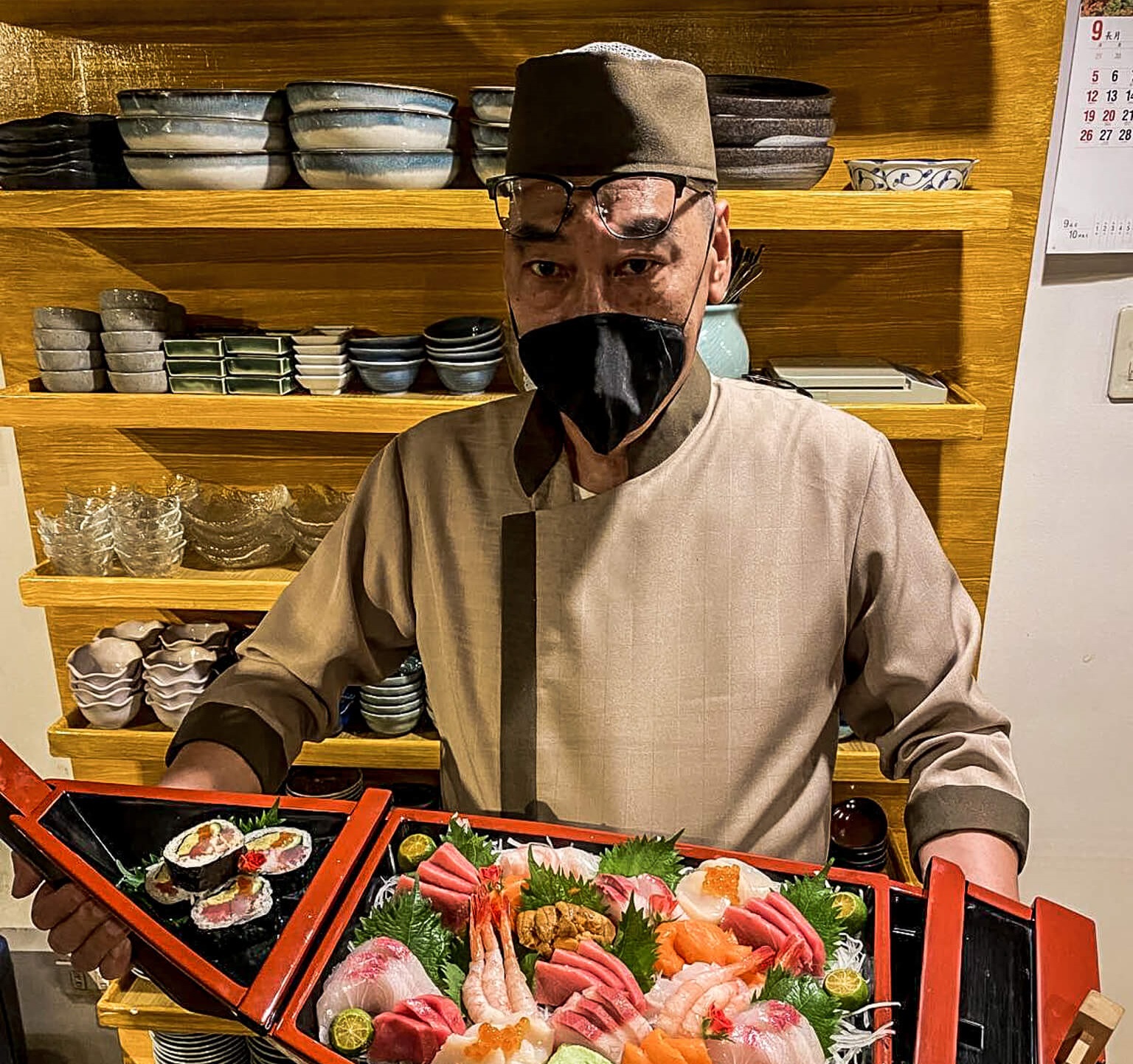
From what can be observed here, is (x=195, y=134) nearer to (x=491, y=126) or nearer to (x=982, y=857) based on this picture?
(x=491, y=126)

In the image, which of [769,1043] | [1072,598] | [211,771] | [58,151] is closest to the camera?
[769,1043]

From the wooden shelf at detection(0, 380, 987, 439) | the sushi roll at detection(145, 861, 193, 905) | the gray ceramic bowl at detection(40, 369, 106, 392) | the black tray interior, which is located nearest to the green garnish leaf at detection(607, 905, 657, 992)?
the black tray interior

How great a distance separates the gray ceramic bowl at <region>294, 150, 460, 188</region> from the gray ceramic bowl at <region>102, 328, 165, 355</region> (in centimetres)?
46

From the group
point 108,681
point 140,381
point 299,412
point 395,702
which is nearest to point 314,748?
point 395,702

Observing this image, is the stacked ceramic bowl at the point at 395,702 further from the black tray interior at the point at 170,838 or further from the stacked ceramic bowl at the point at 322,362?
the black tray interior at the point at 170,838

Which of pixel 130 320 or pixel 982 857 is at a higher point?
pixel 130 320

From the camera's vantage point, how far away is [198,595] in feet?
7.17

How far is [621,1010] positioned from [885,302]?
1.68m

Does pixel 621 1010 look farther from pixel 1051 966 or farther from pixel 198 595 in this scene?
pixel 198 595

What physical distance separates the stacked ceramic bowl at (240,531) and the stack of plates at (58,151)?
69cm

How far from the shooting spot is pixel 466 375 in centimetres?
204

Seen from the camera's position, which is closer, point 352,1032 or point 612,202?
point 352,1032

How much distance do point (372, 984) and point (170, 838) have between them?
0.32m

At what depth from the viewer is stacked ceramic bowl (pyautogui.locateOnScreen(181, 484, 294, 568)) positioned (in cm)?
226
